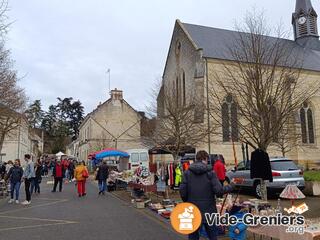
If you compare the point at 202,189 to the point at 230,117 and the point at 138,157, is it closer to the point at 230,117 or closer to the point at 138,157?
the point at 230,117

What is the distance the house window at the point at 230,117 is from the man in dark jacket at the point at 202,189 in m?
10.1

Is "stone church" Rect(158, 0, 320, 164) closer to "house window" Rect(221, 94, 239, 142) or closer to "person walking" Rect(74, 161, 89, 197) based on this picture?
"house window" Rect(221, 94, 239, 142)

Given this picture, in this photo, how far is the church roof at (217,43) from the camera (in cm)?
3281

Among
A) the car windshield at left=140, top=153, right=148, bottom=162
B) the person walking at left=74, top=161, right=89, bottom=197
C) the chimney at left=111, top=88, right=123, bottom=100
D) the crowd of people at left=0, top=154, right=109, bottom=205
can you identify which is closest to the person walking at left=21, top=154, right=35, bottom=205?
the crowd of people at left=0, top=154, right=109, bottom=205

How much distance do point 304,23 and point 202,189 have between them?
144 ft

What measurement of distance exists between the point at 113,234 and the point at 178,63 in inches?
1185

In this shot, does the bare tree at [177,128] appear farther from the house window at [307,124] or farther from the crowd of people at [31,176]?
the house window at [307,124]

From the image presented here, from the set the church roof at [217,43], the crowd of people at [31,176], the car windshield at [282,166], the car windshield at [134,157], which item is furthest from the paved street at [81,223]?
the church roof at [217,43]

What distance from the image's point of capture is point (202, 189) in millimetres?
5746

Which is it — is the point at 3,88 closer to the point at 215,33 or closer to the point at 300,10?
the point at 215,33

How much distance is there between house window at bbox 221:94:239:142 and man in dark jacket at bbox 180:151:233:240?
10.1 m

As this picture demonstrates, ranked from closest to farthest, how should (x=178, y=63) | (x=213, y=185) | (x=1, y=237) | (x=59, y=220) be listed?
(x=213, y=185) → (x=1, y=237) → (x=59, y=220) → (x=178, y=63)

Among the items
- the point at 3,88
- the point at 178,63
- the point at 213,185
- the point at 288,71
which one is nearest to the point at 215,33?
the point at 178,63

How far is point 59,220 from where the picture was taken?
1005 centimetres
